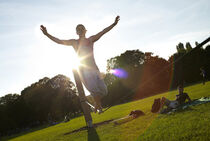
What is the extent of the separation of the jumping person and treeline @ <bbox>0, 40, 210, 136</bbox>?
43778mm

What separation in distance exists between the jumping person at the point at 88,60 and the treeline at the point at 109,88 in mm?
43778

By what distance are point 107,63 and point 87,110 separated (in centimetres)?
8232

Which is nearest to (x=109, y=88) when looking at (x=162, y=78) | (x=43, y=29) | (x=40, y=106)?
(x=162, y=78)

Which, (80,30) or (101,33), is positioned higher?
(80,30)

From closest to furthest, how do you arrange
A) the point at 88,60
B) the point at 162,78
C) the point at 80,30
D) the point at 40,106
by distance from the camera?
the point at 88,60
the point at 80,30
the point at 162,78
the point at 40,106

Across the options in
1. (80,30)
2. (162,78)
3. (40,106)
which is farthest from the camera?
(40,106)

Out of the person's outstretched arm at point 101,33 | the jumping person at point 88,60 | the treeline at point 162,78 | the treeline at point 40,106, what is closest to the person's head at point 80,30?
the jumping person at point 88,60

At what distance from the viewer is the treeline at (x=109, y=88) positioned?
51.2 metres

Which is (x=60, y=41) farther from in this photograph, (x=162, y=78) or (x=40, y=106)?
(x=40, y=106)

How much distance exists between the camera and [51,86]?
77.8 meters

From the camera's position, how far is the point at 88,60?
5637 millimetres

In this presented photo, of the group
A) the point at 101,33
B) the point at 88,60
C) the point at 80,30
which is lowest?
the point at 88,60

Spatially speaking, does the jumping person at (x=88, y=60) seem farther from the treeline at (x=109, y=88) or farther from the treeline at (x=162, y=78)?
the treeline at (x=109, y=88)

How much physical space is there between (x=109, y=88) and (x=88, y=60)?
47416 millimetres
